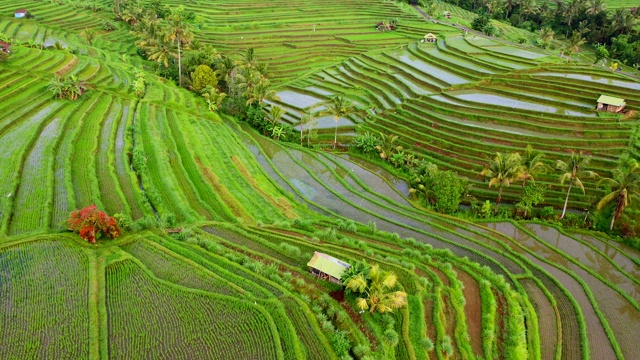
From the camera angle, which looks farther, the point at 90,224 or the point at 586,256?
the point at 586,256

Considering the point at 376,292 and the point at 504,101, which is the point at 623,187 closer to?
the point at 504,101

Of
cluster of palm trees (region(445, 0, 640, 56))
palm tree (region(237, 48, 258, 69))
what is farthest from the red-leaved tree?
cluster of palm trees (region(445, 0, 640, 56))

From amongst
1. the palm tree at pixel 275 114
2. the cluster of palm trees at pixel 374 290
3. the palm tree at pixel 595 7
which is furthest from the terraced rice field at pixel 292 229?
the palm tree at pixel 595 7

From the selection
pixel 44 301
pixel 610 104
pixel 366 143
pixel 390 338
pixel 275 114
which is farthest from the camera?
pixel 275 114

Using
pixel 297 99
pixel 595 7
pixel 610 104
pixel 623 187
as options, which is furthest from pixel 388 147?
pixel 595 7

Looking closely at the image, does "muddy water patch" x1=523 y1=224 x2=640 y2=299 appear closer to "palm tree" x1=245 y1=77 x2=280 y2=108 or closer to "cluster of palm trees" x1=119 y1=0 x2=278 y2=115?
"palm tree" x1=245 y1=77 x2=280 y2=108

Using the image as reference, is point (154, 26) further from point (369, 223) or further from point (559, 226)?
point (559, 226)
